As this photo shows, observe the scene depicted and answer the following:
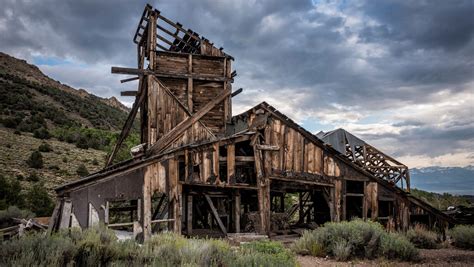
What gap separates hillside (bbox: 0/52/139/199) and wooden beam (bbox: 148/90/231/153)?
Result: 10.1m

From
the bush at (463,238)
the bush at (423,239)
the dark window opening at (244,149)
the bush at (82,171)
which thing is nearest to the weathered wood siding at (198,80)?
the dark window opening at (244,149)

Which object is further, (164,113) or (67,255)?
(164,113)

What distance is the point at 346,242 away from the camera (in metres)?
12.5

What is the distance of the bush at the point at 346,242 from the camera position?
477 inches

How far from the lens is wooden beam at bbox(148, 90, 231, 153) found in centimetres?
1729

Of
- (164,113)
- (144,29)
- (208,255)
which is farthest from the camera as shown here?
(144,29)

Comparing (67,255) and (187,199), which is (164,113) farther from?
(67,255)

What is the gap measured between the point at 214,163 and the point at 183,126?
3.35 metres

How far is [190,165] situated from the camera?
1495 centimetres

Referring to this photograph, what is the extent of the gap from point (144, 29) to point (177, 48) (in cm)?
201

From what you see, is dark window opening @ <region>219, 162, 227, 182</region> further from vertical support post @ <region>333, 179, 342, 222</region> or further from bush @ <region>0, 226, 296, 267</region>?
bush @ <region>0, 226, 296, 267</region>

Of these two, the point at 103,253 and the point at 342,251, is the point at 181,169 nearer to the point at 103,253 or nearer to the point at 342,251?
the point at 342,251

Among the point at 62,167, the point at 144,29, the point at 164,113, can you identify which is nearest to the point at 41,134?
the point at 62,167

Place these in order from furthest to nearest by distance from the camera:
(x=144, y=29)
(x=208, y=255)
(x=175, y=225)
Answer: (x=144, y=29)
(x=175, y=225)
(x=208, y=255)
